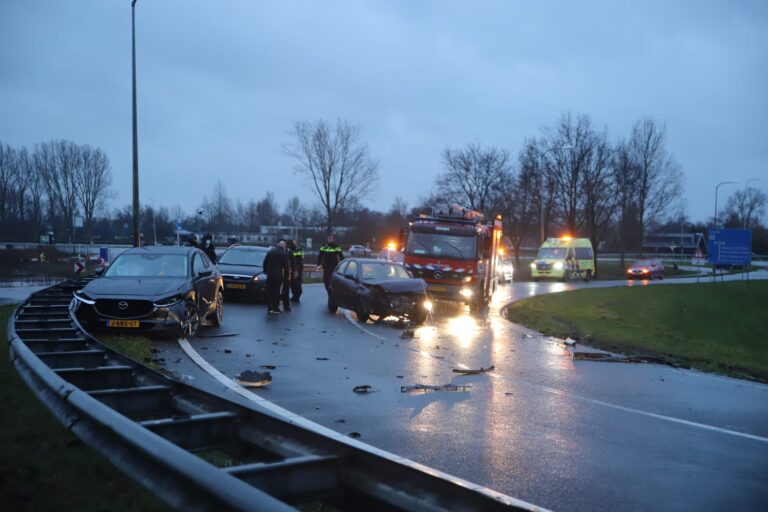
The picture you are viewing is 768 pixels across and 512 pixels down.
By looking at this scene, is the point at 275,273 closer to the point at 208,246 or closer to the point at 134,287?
the point at 208,246

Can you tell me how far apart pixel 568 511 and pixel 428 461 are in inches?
55.1

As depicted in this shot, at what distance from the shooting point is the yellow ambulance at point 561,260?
47.0 m

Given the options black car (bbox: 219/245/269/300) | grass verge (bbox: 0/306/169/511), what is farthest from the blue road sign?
grass verge (bbox: 0/306/169/511)

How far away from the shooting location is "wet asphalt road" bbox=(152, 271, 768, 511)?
538cm

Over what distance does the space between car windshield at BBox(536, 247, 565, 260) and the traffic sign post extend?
927cm

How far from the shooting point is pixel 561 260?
46844mm

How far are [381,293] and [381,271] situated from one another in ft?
4.62

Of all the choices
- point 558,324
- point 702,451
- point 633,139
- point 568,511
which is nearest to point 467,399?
point 702,451

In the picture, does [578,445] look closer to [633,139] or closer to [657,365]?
[657,365]

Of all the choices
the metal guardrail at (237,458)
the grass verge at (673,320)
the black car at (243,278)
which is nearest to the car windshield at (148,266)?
the black car at (243,278)

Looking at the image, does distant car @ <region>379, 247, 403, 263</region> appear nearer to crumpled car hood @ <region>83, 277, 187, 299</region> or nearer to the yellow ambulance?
crumpled car hood @ <region>83, 277, 187, 299</region>

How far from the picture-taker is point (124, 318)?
11.9 metres

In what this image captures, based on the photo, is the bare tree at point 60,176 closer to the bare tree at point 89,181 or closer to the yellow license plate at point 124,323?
the bare tree at point 89,181

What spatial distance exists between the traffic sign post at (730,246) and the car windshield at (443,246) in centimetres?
2558
